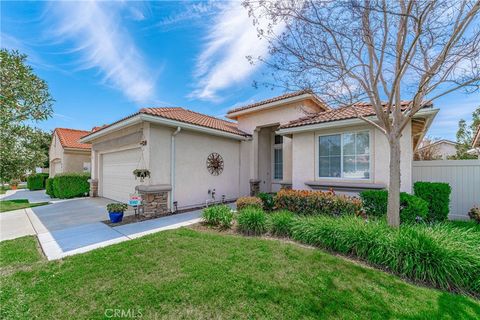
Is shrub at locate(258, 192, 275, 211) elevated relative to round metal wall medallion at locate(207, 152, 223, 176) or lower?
lower

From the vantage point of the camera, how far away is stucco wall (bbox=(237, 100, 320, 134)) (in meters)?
11.7

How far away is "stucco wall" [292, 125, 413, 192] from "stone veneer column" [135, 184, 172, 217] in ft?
20.2

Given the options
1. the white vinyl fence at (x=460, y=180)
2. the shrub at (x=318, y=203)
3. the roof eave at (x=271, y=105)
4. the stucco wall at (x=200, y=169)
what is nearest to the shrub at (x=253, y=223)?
the shrub at (x=318, y=203)

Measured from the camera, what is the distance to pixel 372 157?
8102mm

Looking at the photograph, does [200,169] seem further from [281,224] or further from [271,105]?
[271,105]

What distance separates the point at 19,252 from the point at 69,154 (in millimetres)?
16824

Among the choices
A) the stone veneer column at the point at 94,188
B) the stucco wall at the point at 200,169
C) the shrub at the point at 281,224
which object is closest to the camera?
the shrub at the point at 281,224

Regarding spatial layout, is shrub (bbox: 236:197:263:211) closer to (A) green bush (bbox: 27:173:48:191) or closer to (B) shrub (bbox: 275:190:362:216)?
(B) shrub (bbox: 275:190:362:216)

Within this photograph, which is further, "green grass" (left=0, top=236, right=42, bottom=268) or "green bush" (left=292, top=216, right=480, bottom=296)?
"green grass" (left=0, top=236, right=42, bottom=268)

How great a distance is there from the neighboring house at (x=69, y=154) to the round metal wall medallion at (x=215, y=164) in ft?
45.6

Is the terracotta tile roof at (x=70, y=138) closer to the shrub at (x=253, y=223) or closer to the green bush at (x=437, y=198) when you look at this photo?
the shrub at (x=253, y=223)

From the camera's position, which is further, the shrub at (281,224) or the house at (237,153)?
the house at (237,153)

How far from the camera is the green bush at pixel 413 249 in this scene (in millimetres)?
3764

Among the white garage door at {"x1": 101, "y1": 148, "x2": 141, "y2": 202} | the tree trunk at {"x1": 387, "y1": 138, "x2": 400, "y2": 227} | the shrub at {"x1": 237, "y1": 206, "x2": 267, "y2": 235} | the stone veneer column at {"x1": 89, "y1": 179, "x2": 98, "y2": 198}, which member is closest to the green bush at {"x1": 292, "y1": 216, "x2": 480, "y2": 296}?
the tree trunk at {"x1": 387, "y1": 138, "x2": 400, "y2": 227}
